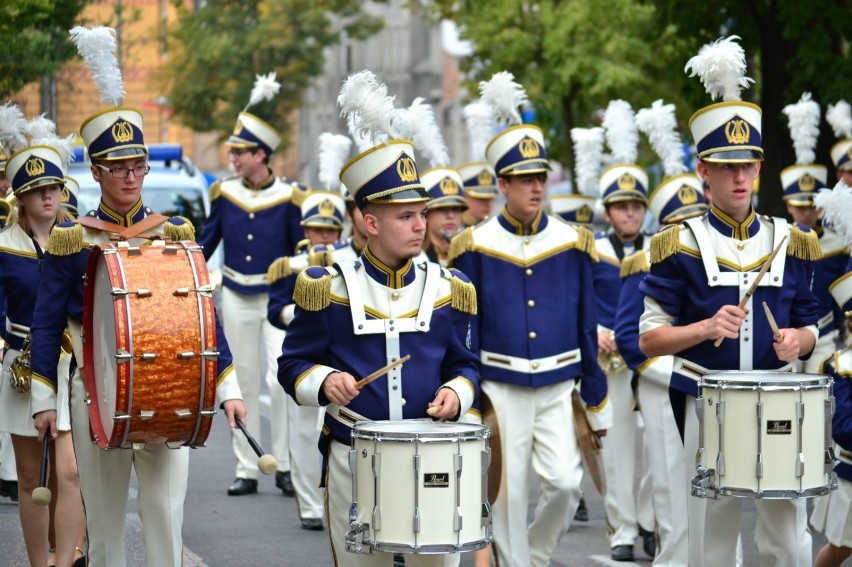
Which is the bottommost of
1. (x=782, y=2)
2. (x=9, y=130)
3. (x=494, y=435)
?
(x=494, y=435)

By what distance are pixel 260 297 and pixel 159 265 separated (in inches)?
235

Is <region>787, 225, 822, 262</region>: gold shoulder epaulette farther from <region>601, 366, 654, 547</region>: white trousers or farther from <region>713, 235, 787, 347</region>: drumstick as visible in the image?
<region>601, 366, 654, 547</region>: white trousers

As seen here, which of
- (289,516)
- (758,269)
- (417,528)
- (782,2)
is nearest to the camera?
(417,528)

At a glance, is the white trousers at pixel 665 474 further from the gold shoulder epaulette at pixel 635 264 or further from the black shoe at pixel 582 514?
the black shoe at pixel 582 514

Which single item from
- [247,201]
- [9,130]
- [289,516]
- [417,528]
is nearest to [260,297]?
[247,201]

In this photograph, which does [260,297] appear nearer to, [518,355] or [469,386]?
[518,355]

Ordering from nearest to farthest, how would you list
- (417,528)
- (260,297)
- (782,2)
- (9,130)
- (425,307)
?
(417,528), (425,307), (9,130), (260,297), (782,2)

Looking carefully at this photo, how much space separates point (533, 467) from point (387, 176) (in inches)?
101

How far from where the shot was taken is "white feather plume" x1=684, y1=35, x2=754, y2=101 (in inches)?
300

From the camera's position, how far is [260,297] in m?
13.0

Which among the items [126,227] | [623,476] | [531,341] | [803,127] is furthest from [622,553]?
[803,127]

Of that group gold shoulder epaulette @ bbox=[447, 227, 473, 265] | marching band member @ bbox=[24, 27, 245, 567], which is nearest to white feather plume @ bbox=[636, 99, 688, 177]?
gold shoulder epaulette @ bbox=[447, 227, 473, 265]

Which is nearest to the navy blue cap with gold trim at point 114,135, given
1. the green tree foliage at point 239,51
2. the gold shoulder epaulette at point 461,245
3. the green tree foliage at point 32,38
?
the gold shoulder epaulette at point 461,245

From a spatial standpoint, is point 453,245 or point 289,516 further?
point 289,516
